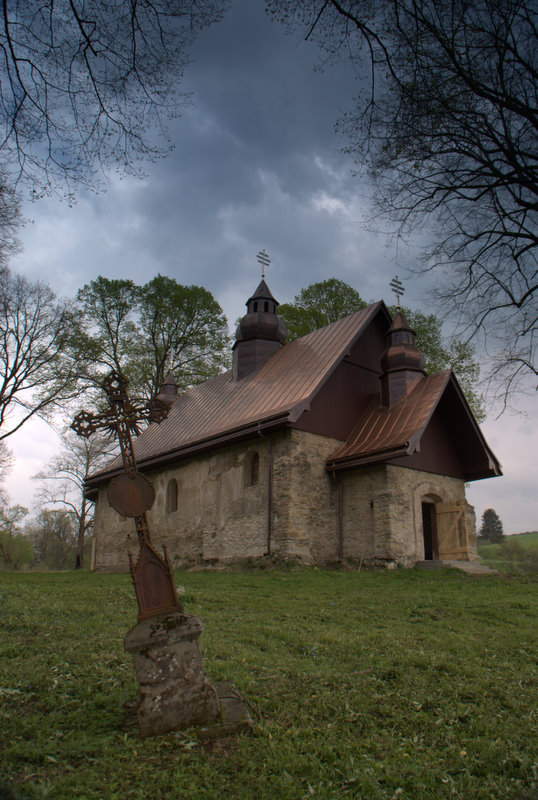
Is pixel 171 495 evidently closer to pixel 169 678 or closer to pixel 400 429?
pixel 400 429

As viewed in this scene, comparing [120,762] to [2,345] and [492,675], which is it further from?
[2,345]

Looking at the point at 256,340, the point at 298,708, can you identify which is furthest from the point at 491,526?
the point at 298,708

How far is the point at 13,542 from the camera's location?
141ft

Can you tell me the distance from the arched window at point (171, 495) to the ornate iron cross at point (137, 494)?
1501 centimetres

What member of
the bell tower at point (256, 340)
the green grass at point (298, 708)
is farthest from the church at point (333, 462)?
the green grass at point (298, 708)

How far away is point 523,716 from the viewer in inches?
177

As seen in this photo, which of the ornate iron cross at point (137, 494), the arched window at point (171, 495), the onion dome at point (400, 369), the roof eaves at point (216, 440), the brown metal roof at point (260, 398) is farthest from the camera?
the arched window at point (171, 495)

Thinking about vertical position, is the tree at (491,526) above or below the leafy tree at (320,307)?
below

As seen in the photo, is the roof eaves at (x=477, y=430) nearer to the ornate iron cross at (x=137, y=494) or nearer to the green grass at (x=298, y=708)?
the green grass at (x=298, y=708)

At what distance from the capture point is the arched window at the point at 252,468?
17016 millimetres

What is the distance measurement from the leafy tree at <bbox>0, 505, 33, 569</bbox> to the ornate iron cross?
37.0 meters

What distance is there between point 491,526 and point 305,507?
130 feet

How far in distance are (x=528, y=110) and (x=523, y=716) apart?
5.26m

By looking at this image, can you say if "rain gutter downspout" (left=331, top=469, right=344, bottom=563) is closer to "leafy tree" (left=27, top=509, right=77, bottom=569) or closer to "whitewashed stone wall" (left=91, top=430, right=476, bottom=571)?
"whitewashed stone wall" (left=91, top=430, right=476, bottom=571)
